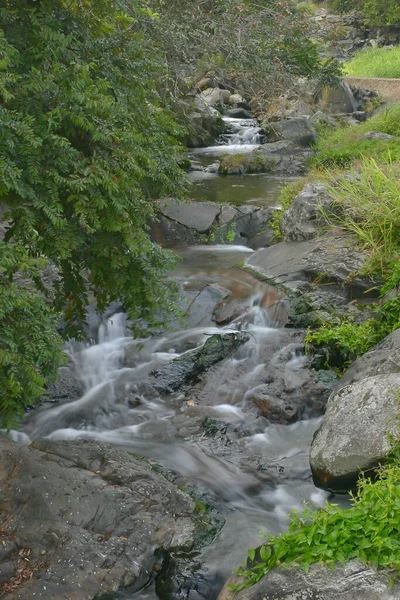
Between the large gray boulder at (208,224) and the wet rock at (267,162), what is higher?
the large gray boulder at (208,224)

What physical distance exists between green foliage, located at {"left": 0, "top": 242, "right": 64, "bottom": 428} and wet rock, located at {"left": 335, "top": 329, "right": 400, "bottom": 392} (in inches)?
112

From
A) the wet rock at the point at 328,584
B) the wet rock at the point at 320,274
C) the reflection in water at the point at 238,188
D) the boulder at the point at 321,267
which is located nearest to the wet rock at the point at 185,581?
the wet rock at the point at 328,584

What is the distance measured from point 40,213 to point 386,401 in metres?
2.76

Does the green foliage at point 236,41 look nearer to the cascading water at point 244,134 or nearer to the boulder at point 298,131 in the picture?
the boulder at point 298,131

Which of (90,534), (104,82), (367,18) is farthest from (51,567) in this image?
(367,18)

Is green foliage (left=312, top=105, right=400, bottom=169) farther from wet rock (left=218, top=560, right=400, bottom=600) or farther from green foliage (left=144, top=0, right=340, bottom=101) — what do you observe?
wet rock (left=218, top=560, right=400, bottom=600)

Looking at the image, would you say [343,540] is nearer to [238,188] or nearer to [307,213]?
[307,213]

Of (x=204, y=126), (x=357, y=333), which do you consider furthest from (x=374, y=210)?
(x=204, y=126)

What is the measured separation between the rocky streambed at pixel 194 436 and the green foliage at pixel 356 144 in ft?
14.9

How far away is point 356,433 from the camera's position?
15.5 feet

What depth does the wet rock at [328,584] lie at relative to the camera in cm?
308

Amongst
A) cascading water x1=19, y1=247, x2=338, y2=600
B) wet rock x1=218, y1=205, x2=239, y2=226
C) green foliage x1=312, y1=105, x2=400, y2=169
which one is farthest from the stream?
green foliage x1=312, y1=105, x2=400, y2=169

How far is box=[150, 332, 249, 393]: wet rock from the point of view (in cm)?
693

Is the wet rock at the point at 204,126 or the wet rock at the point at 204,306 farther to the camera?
the wet rock at the point at 204,126
